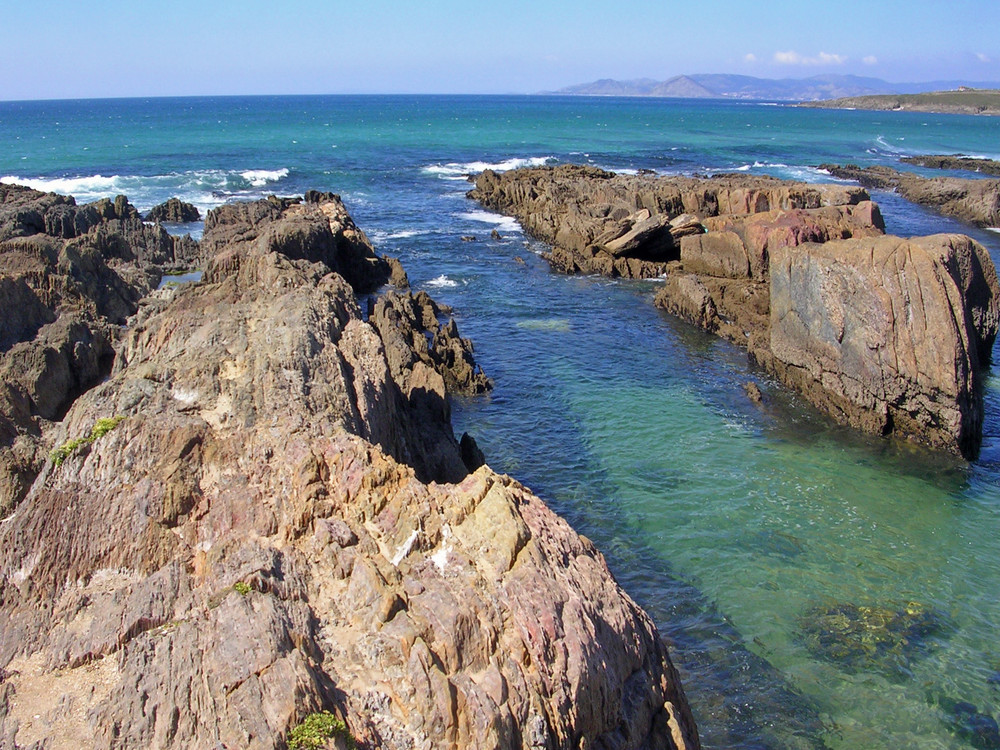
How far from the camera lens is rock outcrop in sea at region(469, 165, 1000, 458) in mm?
22562

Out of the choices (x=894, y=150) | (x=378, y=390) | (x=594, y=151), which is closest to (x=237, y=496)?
(x=378, y=390)

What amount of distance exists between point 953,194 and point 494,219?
3950 cm

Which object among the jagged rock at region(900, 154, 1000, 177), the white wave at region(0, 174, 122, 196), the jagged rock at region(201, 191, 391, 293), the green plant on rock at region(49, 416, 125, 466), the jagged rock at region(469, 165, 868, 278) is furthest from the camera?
the jagged rock at region(900, 154, 1000, 177)

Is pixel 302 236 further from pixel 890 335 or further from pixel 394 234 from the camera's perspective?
pixel 394 234

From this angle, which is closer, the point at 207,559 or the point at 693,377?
the point at 207,559

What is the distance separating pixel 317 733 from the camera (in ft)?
22.1

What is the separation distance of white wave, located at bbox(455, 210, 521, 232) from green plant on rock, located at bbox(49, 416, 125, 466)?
4567 centimetres

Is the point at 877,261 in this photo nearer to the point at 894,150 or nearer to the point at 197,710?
the point at 197,710

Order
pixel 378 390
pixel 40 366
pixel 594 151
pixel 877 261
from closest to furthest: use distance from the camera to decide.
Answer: pixel 378 390
pixel 40 366
pixel 877 261
pixel 594 151

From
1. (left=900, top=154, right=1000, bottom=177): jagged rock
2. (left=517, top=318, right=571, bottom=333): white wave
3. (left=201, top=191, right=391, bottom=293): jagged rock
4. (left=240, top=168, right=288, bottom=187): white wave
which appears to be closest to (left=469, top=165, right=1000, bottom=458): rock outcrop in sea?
(left=517, top=318, right=571, bottom=333): white wave

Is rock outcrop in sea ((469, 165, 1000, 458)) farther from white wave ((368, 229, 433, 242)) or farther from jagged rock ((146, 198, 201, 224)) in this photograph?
jagged rock ((146, 198, 201, 224))

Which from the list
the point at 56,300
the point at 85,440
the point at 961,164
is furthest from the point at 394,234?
the point at 961,164

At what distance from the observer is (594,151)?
104 m

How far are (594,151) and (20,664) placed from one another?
104 meters
